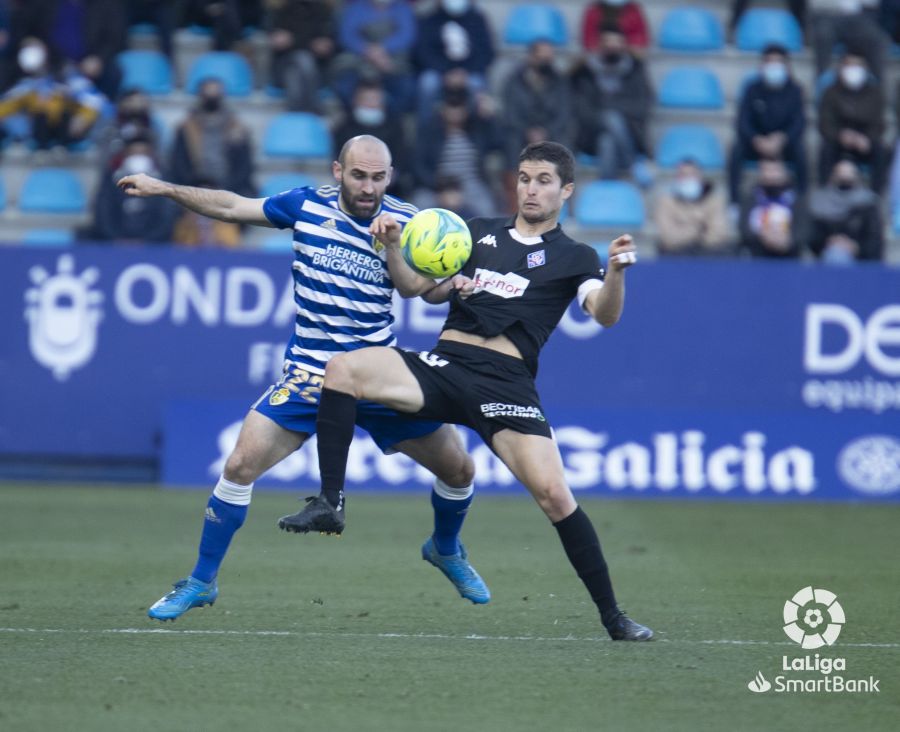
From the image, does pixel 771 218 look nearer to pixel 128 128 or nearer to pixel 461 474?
pixel 128 128

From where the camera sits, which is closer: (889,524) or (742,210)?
(889,524)

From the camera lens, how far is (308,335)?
7.14 m

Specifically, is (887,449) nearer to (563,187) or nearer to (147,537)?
(147,537)

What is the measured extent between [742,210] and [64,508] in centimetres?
711

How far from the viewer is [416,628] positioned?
278 inches

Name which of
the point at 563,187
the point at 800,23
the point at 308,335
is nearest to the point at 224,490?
the point at 308,335

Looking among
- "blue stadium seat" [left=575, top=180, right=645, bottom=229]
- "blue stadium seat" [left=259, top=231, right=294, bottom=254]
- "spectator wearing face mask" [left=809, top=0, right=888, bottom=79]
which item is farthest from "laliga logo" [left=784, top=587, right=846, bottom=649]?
"spectator wearing face mask" [left=809, top=0, right=888, bottom=79]

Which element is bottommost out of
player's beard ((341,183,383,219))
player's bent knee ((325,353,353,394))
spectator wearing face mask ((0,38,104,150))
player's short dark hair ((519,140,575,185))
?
player's bent knee ((325,353,353,394))

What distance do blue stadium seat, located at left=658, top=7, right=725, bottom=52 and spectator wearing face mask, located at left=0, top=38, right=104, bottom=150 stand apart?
6.31 metres

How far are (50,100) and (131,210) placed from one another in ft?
5.85

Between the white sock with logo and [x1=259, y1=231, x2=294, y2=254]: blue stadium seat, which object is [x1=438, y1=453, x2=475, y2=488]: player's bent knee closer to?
the white sock with logo

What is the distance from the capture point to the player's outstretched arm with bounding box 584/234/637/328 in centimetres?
634

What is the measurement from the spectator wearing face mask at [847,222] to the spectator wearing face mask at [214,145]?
18.0 feet

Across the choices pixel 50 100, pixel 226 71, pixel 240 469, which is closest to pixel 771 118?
pixel 226 71
